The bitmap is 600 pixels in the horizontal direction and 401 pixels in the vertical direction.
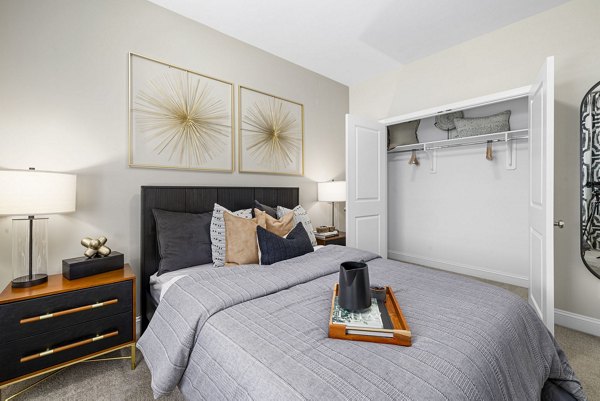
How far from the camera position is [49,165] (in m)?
1.84

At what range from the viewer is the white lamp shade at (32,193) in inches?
56.6

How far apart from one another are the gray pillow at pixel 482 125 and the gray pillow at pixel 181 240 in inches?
111

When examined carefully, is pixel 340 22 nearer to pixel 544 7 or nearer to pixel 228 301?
pixel 544 7

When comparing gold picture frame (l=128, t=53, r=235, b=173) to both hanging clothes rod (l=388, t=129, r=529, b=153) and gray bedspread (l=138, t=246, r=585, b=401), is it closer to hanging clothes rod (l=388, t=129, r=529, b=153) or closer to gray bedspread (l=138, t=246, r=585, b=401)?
gray bedspread (l=138, t=246, r=585, b=401)

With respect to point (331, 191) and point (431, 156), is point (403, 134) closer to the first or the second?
point (431, 156)

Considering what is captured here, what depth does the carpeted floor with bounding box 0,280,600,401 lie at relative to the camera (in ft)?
5.01

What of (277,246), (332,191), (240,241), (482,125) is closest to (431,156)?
(482,125)

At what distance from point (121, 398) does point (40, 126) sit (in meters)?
1.75

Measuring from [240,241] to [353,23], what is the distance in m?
Answer: 2.23

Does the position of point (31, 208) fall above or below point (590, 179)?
below

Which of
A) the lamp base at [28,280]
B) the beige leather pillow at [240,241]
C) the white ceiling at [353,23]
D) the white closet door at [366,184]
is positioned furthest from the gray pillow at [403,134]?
the lamp base at [28,280]

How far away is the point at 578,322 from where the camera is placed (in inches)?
89.5

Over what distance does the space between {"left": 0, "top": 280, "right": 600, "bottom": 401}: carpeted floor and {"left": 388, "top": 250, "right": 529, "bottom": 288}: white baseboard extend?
93 cm

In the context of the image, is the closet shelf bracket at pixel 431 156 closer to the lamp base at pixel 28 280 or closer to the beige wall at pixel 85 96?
the beige wall at pixel 85 96
